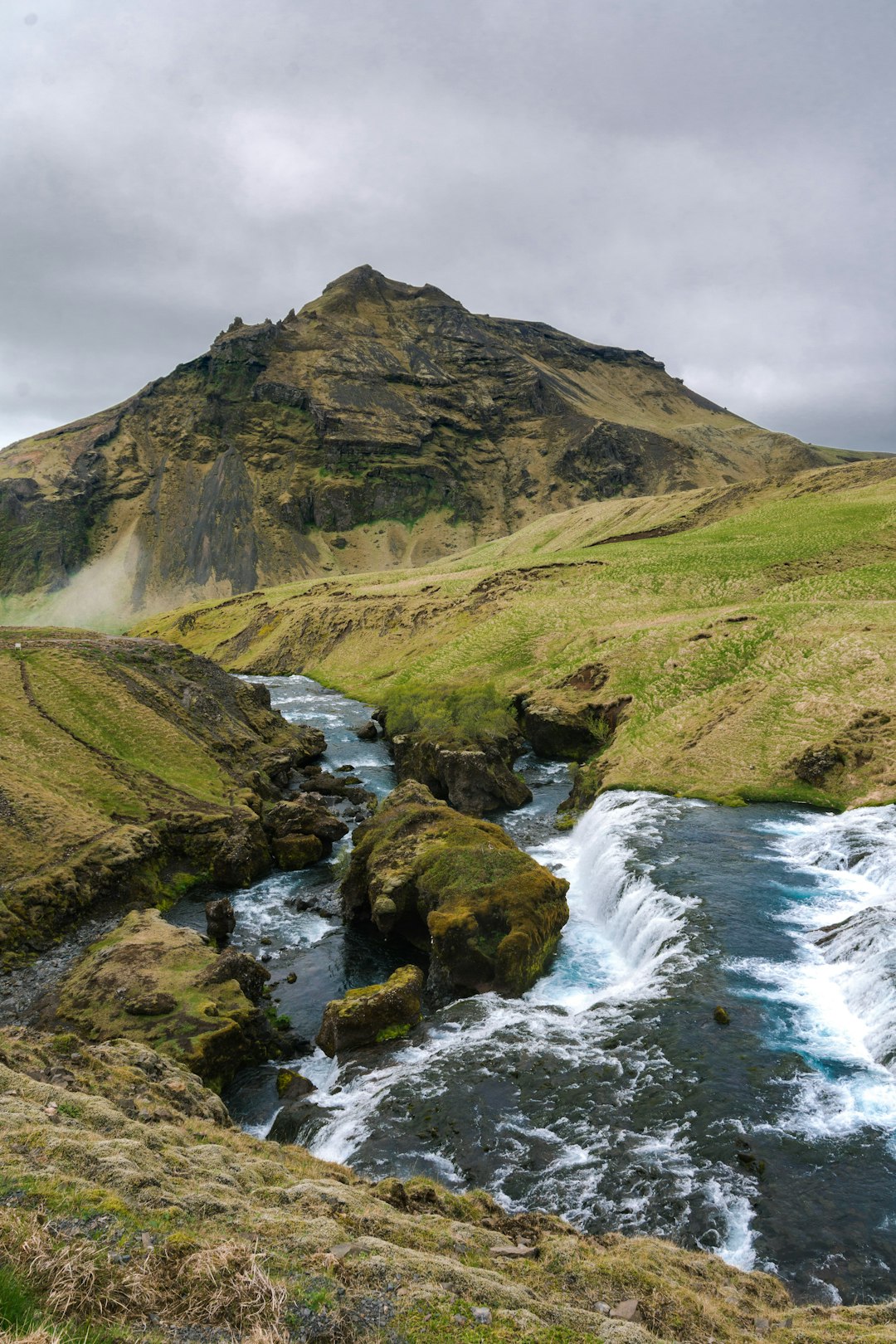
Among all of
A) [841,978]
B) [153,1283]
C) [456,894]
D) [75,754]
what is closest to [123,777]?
[75,754]

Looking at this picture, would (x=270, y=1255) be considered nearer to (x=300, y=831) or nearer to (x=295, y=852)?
(x=295, y=852)

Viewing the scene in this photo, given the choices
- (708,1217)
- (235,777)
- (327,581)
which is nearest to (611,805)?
(235,777)

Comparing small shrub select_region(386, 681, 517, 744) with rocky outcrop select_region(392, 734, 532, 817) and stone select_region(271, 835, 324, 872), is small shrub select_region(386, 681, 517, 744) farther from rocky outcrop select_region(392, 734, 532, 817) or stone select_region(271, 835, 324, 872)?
stone select_region(271, 835, 324, 872)

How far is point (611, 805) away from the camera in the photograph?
137 ft

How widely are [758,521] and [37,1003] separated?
9211 cm

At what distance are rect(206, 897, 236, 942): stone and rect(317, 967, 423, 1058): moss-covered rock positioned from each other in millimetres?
8949

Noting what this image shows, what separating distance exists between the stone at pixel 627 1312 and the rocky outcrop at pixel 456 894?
15554mm

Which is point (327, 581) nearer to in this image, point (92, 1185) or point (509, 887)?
point (509, 887)

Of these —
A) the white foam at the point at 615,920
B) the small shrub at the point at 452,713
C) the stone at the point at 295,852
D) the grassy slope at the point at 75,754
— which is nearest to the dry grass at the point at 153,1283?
the white foam at the point at 615,920

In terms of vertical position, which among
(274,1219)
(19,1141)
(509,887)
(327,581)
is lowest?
(509,887)

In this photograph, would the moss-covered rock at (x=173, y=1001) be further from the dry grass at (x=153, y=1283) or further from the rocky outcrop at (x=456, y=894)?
the dry grass at (x=153, y=1283)

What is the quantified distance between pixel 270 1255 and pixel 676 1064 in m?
14.9

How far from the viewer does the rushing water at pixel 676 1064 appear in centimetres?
1548

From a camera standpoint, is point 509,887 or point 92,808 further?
point 92,808
